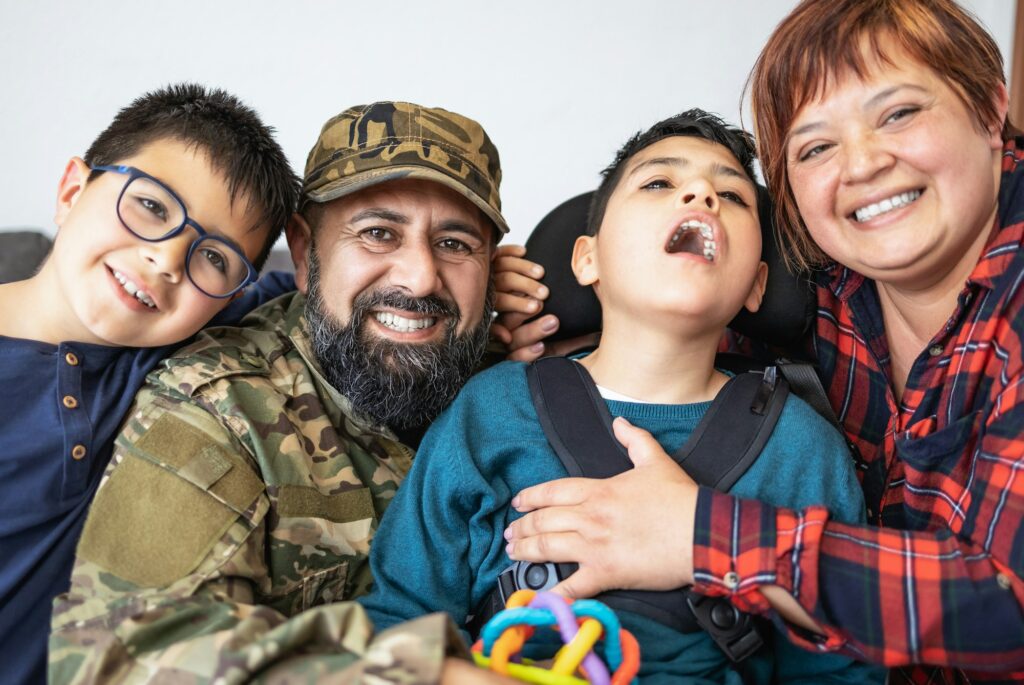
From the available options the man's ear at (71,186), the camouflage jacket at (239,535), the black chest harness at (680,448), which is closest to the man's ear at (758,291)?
the black chest harness at (680,448)

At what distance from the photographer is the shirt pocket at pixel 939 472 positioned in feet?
5.34

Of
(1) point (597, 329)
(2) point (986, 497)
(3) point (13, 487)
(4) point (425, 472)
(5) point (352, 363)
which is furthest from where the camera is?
(1) point (597, 329)

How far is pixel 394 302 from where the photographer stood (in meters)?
1.92

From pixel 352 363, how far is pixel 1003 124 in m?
1.49

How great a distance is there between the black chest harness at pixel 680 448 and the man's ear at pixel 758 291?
19 centimetres

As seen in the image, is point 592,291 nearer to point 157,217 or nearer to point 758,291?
point 758,291

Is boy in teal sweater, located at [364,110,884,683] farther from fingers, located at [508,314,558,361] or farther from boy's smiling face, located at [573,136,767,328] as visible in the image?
fingers, located at [508,314,558,361]

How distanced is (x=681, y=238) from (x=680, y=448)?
44cm

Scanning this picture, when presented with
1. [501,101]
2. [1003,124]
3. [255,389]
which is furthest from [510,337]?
[501,101]

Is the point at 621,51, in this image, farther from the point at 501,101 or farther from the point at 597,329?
the point at 597,329

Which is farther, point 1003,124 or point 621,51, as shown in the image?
point 621,51

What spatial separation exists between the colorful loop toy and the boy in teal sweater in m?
0.20

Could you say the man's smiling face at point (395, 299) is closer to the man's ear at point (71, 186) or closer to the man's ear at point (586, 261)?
the man's ear at point (586, 261)

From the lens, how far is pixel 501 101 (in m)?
3.44
